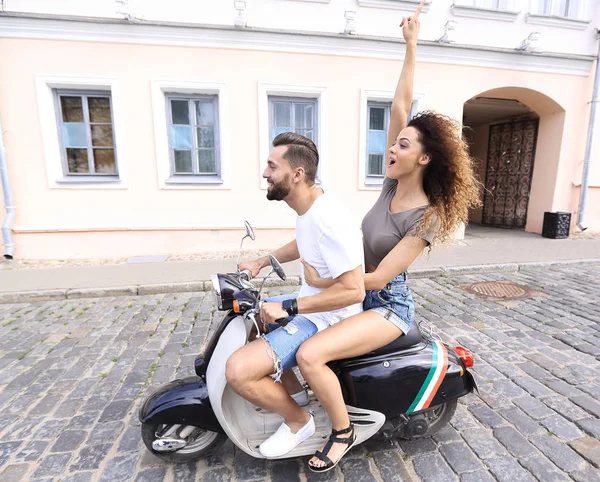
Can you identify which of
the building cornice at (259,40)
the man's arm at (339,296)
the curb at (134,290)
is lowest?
the curb at (134,290)

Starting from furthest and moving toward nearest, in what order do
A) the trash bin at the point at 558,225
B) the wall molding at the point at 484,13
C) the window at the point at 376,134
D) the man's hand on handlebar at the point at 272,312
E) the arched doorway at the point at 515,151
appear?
the arched doorway at the point at 515,151 < the trash bin at the point at 558,225 < the window at the point at 376,134 < the wall molding at the point at 484,13 < the man's hand on handlebar at the point at 272,312

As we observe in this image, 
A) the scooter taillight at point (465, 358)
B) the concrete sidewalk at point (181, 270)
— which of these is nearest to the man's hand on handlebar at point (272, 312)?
the scooter taillight at point (465, 358)

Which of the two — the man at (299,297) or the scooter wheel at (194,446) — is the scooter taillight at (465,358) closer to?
the man at (299,297)

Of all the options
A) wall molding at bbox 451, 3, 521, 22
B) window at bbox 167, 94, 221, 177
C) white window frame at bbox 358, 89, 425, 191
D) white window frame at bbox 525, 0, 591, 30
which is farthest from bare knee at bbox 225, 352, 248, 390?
white window frame at bbox 525, 0, 591, 30

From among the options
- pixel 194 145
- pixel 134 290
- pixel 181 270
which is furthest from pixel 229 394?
pixel 194 145

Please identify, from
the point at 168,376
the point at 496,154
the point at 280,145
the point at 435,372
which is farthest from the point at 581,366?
the point at 496,154

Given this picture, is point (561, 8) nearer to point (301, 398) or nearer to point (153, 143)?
point (153, 143)

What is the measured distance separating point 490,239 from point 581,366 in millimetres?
6665

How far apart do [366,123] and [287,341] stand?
703 cm

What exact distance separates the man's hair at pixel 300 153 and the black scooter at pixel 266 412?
17.5 inches

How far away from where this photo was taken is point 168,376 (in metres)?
2.94

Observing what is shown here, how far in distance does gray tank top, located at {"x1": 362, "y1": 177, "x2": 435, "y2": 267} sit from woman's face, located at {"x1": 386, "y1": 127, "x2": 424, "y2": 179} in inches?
8.9

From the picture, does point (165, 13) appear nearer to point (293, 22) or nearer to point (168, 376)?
point (293, 22)

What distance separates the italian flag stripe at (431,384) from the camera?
1.93 metres
